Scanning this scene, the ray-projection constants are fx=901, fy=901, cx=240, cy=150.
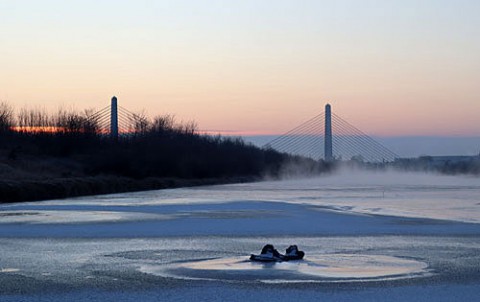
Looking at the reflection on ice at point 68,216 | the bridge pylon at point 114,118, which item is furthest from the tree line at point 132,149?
the reflection on ice at point 68,216

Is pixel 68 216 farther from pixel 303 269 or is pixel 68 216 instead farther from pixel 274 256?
pixel 303 269

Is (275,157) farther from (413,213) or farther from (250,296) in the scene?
(250,296)

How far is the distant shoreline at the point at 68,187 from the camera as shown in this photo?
40.3m

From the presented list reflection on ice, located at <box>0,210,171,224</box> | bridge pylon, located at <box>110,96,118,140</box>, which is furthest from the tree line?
reflection on ice, located at <box>0,210,171,224</box>

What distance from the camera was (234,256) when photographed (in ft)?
56.5

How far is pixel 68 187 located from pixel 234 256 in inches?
1164

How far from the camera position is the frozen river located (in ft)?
43.5

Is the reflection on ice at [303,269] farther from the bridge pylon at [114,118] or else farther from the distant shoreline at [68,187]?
the bridge pylon at [114,118]

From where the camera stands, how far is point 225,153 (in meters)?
97.6

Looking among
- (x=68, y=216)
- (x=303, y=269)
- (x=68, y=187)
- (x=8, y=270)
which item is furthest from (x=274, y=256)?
(x=68, y=187)

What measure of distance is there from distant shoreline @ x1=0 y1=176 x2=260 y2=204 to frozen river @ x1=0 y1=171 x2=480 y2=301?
10.8 meters

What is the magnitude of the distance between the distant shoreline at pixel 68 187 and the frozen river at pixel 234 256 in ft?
35.4

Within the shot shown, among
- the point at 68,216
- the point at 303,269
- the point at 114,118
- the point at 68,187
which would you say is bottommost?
the point at 303,269

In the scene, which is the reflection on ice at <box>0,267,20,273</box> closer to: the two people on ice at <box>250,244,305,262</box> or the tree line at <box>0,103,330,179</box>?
the two people on ice at <box>250,244,305,262</box>
